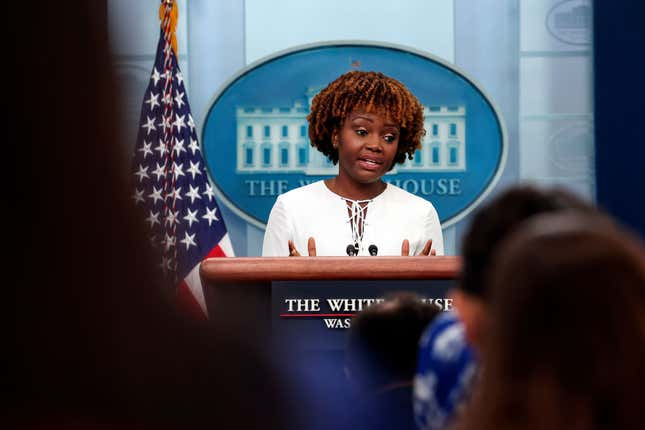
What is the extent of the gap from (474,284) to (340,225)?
7.45ft

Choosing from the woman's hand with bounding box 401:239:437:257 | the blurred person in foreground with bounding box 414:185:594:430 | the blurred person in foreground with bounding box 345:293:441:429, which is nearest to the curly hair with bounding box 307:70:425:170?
the woman's hand with bounding box 401:239:437:257

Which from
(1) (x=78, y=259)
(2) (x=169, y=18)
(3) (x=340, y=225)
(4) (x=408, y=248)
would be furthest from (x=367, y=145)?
(1) (x=78, y=259)

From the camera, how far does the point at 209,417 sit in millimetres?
348

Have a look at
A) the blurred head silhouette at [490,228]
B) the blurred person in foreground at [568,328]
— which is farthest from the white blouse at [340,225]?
the blurred person in foreground at [568,328]

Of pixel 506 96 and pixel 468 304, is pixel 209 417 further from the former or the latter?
pixel 506 96

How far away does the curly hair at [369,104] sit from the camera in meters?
3.21

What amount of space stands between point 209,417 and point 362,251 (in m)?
2.66

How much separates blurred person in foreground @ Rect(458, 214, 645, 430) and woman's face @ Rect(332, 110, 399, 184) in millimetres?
2563

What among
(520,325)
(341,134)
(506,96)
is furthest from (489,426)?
(506,96)

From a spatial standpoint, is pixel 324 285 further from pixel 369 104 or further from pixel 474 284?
pixel 474 284

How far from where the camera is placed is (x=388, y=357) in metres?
1.34

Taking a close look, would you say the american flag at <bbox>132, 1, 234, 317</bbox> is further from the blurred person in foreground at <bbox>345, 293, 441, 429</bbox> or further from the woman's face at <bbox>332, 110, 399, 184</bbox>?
the blurred person in foreground at <bbox>345, 293, 441, 429</bbox>

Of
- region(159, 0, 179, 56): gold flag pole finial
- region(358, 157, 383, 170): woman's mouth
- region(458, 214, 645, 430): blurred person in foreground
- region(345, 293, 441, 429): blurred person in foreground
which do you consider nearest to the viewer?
region(458, 214, 645, 430): blurred person in foreground

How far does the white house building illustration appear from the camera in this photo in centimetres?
423
